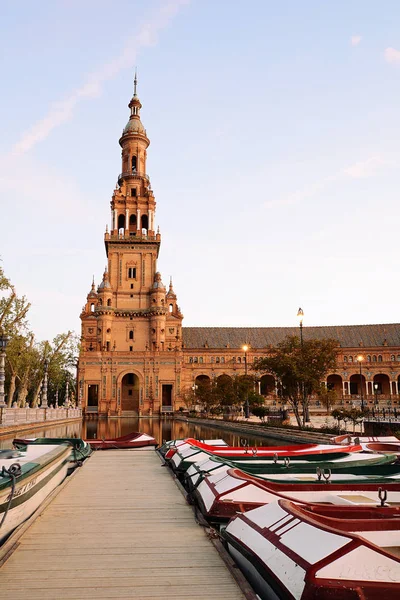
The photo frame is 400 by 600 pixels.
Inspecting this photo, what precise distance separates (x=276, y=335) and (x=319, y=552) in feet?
Answer: 316

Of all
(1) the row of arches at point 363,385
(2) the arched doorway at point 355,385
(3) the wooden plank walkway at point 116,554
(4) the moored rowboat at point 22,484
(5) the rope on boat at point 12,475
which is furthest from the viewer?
(2) the arched doorway at point 355,385

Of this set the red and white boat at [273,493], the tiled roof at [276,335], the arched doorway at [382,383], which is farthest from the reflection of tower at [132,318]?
the red and white boat at [273,493]

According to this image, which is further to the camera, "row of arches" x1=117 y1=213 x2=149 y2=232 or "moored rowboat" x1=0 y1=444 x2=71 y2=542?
"row of arches" x1=117 y1=213 x2=149 y2=232

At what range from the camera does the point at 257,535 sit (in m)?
5.43

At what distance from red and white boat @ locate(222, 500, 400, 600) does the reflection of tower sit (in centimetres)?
6212

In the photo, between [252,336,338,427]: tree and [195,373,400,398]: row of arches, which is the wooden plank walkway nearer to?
[252,336,338,427]: tree

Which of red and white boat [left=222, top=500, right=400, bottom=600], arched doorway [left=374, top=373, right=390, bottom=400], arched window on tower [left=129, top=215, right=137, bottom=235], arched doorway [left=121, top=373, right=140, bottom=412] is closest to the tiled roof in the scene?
arched doorway [left=374, top=373, right=390, bottom=400]

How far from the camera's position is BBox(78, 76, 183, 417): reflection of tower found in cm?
7138

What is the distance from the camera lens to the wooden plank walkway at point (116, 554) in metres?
5.17

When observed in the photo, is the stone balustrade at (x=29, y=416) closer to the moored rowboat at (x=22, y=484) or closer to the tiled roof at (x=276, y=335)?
the moored rowboat at (x=22, y=484)

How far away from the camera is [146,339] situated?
7656cm

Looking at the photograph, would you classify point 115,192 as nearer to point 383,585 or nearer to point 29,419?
point 29,419

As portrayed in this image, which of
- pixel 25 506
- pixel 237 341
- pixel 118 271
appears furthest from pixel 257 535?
pixel 237 341

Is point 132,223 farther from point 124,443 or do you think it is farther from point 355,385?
point 124,443
